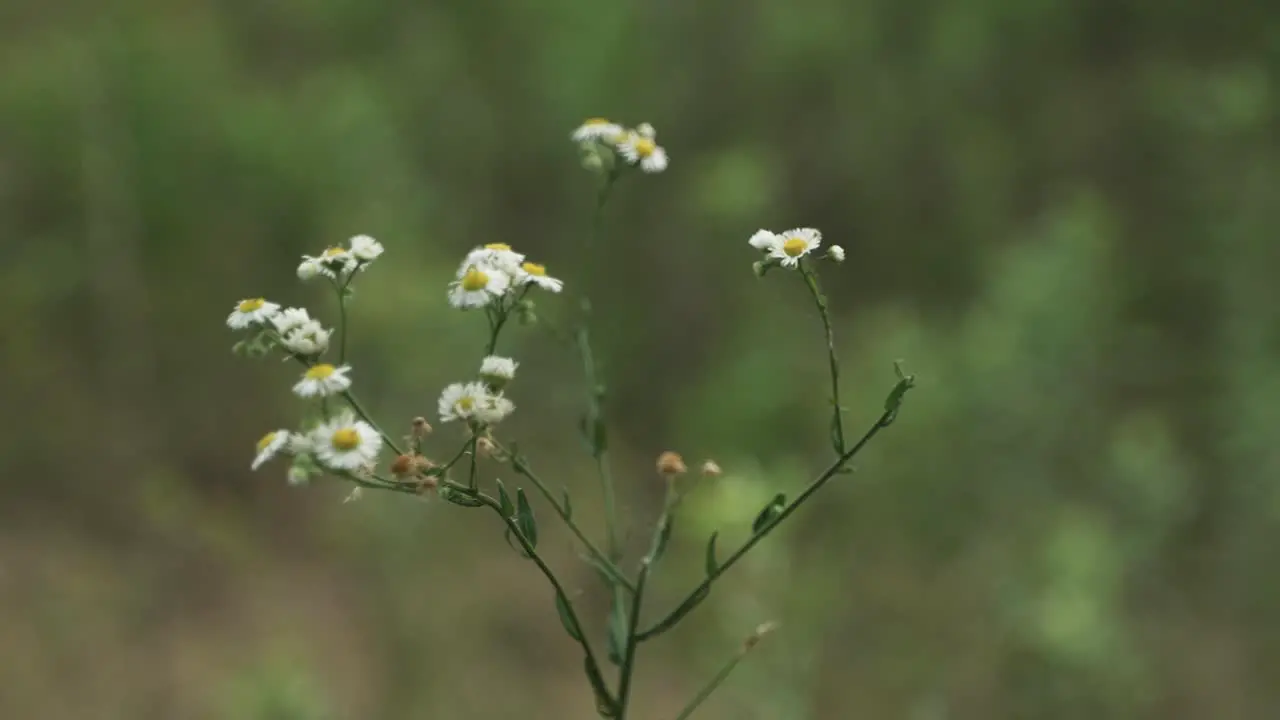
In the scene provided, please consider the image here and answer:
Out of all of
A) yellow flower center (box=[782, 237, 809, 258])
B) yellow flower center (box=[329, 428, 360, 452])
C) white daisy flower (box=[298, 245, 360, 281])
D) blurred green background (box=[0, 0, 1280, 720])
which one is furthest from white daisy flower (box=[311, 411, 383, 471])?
blurred green background (box=[0, 0, 1280, 720])

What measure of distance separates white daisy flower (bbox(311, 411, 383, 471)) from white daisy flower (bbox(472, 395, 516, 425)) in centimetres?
4

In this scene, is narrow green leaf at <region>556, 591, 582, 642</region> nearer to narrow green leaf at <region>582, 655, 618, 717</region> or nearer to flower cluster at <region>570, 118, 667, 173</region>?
narrow green leaf at <region>582, 655, 618, 717</region>

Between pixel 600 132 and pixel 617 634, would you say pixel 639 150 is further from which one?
pixel 617 634

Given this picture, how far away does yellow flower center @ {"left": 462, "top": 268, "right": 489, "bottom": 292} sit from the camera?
428mm

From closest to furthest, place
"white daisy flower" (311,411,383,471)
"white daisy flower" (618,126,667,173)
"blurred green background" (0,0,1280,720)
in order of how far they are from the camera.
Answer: "white daisy flower" (311,411,383,471)
"white daisy flower" (618,126,667,173)
"blurred green background" (0,0,1280,720)

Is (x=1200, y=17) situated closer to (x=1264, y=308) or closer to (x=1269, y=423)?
(x=1264, y=308)

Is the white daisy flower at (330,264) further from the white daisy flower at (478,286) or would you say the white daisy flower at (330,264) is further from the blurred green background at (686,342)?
the blurred green background at (686,342)

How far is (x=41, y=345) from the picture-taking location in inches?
76.6

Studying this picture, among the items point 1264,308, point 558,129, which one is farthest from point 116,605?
point 1264,308

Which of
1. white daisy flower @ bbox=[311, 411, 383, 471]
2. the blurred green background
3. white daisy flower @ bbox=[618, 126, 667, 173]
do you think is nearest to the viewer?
white daisy flower @ bbox=[311, 411, 383, 471]

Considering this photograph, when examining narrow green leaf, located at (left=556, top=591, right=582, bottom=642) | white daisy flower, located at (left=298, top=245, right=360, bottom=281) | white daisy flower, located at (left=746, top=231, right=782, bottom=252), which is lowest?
narrow green leaf, located at (left=556, top=591, right=582, bottom=642)

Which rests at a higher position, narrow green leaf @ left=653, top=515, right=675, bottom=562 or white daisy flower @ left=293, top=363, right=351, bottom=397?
white daisy flower @ left=293, top=363, right=351, bottom=397

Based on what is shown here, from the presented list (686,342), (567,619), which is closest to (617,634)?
(567,619)

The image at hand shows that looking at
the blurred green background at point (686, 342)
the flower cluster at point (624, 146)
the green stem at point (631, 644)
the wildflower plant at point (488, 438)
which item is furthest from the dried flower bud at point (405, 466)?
the blurred green background at point (686, 342)
